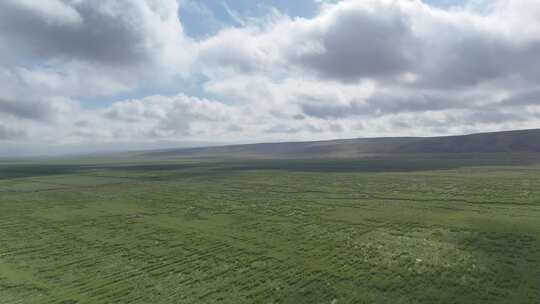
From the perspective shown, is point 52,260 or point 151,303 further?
point 52,260

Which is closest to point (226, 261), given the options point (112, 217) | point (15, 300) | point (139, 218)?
point (15, 300)

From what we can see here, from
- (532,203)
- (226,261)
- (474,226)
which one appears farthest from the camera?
(532,203)

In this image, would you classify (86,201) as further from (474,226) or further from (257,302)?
(474,226)

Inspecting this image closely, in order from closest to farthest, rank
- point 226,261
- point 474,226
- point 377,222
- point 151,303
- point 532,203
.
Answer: point 151,303 → point 226,261 → point 474,226 → point 377,222 → point 532,203

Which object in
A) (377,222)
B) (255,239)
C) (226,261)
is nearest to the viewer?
(226,261)

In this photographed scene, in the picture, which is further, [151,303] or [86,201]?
[86,201]

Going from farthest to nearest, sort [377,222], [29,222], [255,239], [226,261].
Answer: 1. [29,222]
2. [377,222]
3. [255,239]
4. [226,261]

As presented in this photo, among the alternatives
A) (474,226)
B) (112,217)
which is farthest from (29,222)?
(474,226)

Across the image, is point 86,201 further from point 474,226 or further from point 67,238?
point 474,226
